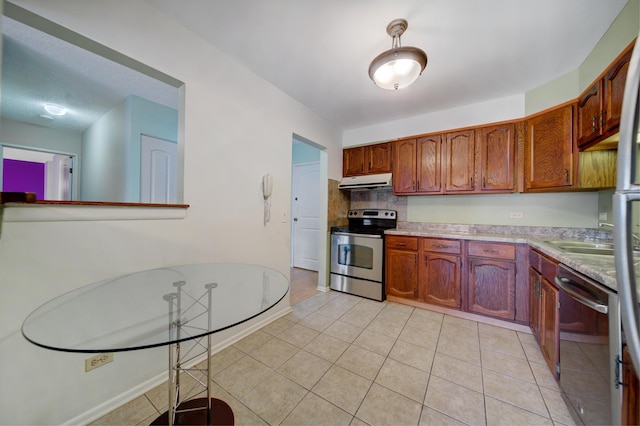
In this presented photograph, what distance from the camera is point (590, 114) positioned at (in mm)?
1743

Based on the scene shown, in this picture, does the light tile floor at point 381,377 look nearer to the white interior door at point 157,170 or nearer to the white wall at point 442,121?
the white interior door at point 157,170

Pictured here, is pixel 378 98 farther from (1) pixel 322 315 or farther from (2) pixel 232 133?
(1) pixel 322 315

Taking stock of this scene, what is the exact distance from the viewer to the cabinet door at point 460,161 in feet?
8.73

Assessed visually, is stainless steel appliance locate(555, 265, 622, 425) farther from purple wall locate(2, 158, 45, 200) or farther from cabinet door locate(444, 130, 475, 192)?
purple wall locate(2, 158, 45, 200)

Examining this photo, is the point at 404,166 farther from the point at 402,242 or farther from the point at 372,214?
the point at 402,242

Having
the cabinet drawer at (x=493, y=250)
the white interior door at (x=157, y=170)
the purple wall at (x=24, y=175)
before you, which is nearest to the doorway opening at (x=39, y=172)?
the purple wall at (x=24, y=175)

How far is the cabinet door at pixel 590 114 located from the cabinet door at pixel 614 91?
0.08 meters

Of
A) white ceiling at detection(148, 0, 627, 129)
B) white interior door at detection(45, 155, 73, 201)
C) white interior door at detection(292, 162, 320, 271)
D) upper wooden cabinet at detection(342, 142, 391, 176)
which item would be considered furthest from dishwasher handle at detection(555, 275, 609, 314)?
white interior door at detection(45, 155, 73, 201)

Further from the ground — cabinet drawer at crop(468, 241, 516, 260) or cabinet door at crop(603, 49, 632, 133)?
cabinet door at crop(603, 49, 632, 133)

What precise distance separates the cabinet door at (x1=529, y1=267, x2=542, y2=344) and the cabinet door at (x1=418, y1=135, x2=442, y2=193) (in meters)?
1.28

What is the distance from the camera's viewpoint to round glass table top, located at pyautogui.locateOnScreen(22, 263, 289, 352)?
745 mm

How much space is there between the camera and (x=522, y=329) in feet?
7.15

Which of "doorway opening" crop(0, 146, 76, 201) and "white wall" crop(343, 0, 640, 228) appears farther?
"doorway opening" crop(0, 146, 76, 201)

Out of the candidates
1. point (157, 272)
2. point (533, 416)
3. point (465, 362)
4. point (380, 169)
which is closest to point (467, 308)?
point (465, 362)
